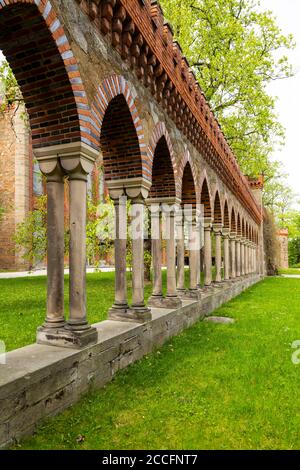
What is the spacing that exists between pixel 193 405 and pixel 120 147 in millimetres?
3985

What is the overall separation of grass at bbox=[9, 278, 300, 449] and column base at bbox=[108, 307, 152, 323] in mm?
573

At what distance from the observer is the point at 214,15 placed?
17.8 m

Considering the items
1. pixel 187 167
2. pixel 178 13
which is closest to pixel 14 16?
pixel 187 167

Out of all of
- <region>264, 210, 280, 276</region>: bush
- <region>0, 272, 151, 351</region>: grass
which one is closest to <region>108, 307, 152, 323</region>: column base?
<region>0, 272, 151, 351</region>: grass

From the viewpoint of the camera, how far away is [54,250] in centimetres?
452

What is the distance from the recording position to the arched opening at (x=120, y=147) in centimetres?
609

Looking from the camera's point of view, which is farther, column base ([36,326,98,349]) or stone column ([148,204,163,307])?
stone column ([148,204,163,307])

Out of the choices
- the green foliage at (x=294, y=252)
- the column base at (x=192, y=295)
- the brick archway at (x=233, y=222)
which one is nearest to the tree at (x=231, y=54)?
the brick archway at (x=233, y=222)

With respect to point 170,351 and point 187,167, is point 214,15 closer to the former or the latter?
point 187,167

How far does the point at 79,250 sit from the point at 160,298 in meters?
3.57

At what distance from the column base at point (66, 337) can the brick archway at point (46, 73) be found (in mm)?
2127

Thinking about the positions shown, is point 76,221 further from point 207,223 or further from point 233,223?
point 233,223

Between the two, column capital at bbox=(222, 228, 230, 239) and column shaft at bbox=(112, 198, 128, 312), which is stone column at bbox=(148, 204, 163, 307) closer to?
column shaft at bbox=(112, 198, 128, 312)

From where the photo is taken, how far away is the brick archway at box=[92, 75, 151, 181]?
582 cm
